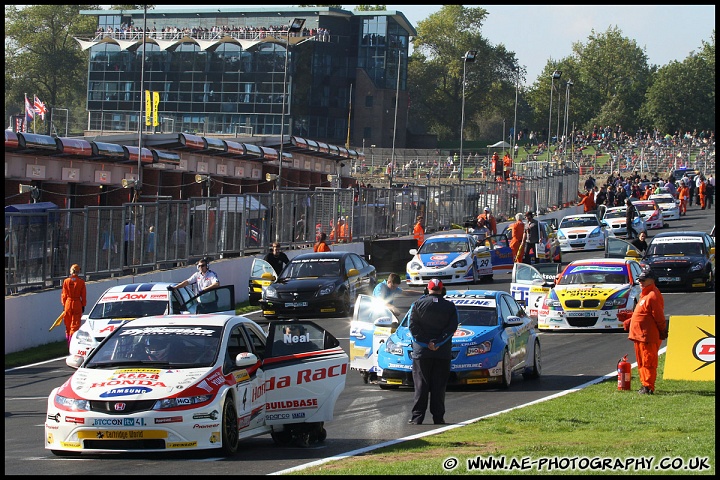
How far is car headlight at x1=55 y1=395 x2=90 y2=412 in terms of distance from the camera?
1062cm

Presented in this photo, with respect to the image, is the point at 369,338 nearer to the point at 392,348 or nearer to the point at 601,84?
the point at 392,348

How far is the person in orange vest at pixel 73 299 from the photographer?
Result: 2106 cm

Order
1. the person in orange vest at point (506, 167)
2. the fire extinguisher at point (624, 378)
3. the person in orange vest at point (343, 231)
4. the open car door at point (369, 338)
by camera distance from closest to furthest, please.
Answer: the fire extinguisher at point (624, 378), the open car door at point (369, 338), the person in orange vest at point (343, 231), the person in orange vest at point (506, 167)

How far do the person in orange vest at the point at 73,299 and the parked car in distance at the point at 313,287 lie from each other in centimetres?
618

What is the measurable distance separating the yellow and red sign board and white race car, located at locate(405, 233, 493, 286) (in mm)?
16205

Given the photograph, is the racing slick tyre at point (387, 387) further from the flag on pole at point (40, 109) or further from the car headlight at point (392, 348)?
the flag on pole at point (40, 109)

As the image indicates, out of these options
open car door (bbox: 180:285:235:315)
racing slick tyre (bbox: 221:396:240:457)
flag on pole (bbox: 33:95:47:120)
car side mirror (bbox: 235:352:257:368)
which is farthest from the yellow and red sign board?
flag on pole (bbox: 33:95:47:120)

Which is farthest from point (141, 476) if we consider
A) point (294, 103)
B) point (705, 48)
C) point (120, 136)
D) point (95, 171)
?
point (705, 48)

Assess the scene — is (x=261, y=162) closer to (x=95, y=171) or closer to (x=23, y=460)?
(x=95, y=171)

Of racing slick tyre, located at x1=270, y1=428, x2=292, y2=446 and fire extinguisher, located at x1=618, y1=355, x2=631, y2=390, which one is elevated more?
fire extinguisher, located at x1=618, y1=355, x2=631, y2=390

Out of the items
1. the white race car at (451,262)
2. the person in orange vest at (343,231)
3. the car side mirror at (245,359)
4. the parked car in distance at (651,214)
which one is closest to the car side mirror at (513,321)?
the car side mirror at (245,359)

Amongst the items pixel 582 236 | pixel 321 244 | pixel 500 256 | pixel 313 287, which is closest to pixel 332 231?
pixel 500 256

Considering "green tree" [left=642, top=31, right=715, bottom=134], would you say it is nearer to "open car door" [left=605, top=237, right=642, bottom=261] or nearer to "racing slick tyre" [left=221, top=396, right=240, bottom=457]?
"open car door" [left=605, top=237, right=642, bottom=261]

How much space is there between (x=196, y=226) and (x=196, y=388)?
2047 centimetres
